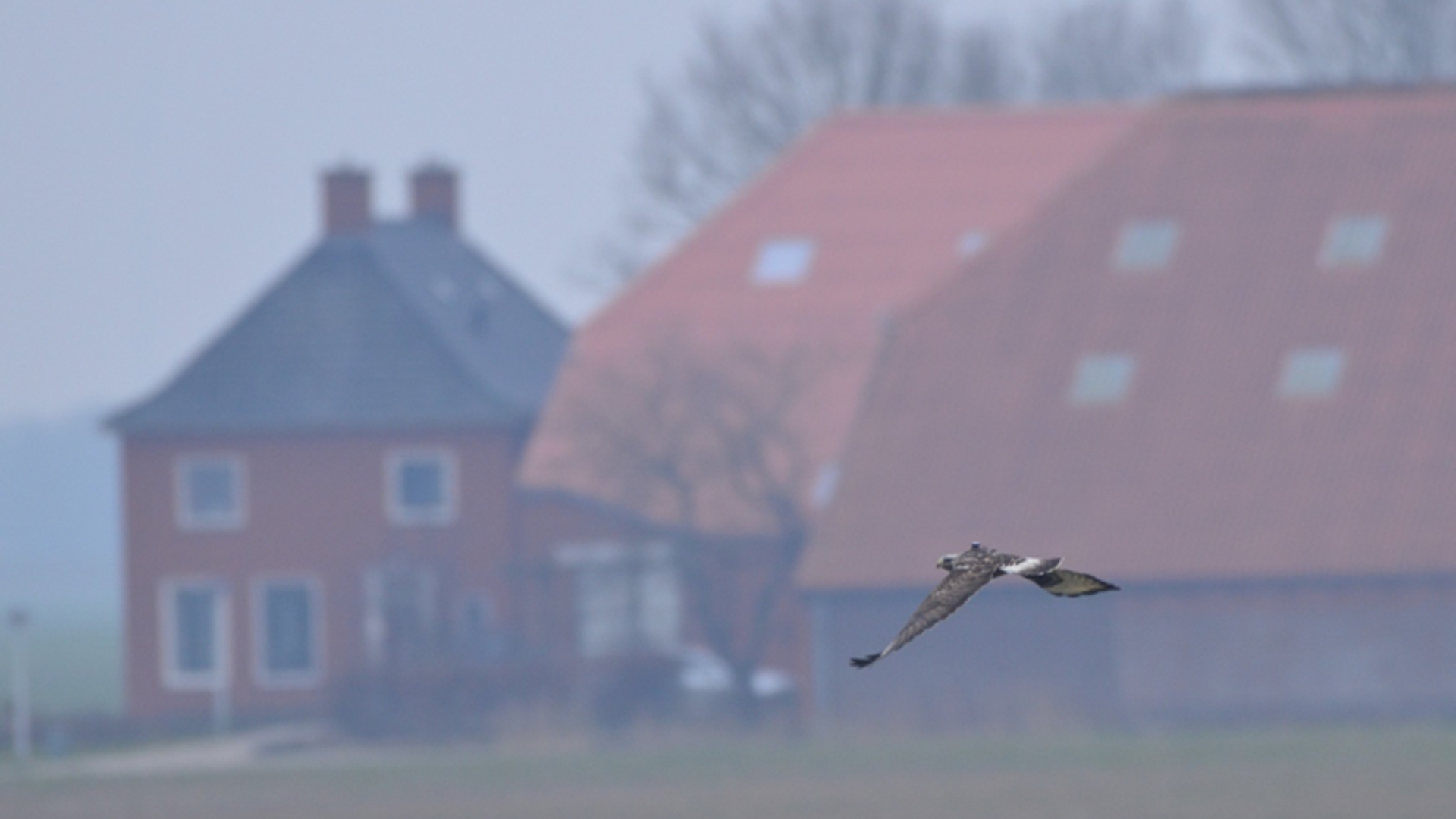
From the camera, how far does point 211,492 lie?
63.2 meters

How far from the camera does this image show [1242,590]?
47000 mm

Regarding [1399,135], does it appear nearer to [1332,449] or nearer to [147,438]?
[1332,449]

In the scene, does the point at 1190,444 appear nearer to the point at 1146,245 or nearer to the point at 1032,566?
the point at 1146,245

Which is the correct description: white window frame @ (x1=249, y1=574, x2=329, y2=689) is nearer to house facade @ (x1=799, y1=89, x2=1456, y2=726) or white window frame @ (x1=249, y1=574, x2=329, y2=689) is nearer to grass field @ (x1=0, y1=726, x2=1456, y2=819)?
grass field @ (x1=0, y1=726, x2=1456, y2=819)

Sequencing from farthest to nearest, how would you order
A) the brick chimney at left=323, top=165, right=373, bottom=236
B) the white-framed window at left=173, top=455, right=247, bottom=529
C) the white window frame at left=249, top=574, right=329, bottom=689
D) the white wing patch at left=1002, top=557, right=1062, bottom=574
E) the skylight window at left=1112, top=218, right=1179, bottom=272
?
1. the brick chimney at left=323, top=165, right=373, bottom=236
2. the white-framed window at left=173, top=455, right=247, bottom=529
3. the white window frame at left=249, top=574, right=329, bottom=689
4. the skylight window at left=1112, top=218, right=1179, bottom=272
5. the white wing patch at left=1002, top=557, right=1062, bottom=574

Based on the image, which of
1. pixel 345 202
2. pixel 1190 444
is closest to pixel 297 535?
pixel 345 202

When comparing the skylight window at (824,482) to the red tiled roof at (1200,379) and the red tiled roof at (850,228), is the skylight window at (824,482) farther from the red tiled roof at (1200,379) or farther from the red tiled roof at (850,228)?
the red tiled roof at (850,228)

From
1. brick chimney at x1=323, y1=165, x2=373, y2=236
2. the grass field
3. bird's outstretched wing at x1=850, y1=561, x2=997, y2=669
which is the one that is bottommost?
the grass field

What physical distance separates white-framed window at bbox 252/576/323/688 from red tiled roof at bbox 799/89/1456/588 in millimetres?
14414

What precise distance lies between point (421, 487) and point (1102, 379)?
17.2 m

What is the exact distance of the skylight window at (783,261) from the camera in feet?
201

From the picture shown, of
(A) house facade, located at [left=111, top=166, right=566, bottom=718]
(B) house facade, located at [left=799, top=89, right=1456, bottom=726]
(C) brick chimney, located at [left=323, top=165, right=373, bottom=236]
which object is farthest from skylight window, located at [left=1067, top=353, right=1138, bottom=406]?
(C) brick chimney, located at [left=323, top=165, right=373, bottom=236]

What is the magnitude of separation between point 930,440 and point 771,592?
3885mm

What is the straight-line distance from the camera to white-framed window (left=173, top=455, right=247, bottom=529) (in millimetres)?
62750
